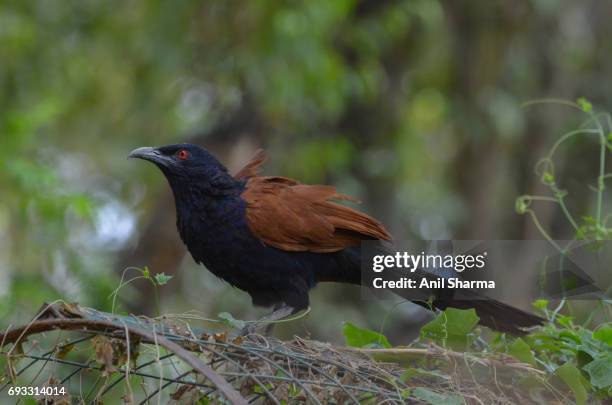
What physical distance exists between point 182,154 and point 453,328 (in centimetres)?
165

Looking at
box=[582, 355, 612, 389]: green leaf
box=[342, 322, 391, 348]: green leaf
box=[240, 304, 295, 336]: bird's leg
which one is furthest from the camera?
box=[240, 304, 295, 336]: bird's leg

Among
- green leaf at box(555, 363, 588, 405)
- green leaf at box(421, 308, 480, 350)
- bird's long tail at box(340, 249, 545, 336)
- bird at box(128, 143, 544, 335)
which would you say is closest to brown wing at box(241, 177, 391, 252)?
bird at box(128, 143, 544, 335)

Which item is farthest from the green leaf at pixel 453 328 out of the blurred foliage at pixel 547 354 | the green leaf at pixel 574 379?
the green leaf at pixel 574 379

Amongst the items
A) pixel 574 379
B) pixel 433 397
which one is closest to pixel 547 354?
pixel 574 379

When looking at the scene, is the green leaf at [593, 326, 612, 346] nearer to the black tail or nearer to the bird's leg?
the black tail

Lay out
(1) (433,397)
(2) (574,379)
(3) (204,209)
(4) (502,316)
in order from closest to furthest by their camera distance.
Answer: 1. (1) (433,397)
2. (2) (574,379)
3. (4) (502,316)
4. (3) (204,209)

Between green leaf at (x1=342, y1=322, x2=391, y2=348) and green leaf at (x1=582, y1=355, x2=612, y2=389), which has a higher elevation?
green leaf at (x1=342, y1=322, x2=391, y2=348)

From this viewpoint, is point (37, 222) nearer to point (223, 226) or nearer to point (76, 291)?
point (76, 291)

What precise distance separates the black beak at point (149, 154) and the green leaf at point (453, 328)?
152 centimetres

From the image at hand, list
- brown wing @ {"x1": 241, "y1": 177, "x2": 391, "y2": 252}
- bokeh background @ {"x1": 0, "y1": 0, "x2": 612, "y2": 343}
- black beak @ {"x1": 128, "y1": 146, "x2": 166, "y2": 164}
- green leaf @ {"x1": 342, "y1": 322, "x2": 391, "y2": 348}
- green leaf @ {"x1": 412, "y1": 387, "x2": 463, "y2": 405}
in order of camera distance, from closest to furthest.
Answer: green leaf @ {"x1": 412, "y1": 387, "x2": 463, "y2": 405} → green leaf @ {"x1": 342, "y1": 322, "x2": 391, "y2": 348} → brown wing @ {"x1": 241, "y1": 177, "x2": 391, "y2": 252} → black beak @ {"x1": 128, "y1": 146, "x2": 166, "y2": 164} → bokeh background @ {"x1": 0, "y1": 0, "x2": 612, "y2": 343}

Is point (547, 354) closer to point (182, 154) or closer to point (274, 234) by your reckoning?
point (274, 234)

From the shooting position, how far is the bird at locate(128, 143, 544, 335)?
351 centimetres

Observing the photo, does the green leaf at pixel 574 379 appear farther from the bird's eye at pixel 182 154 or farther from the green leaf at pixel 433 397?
the bird's eye at pixel 182 154

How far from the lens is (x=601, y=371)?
7.63 ft
